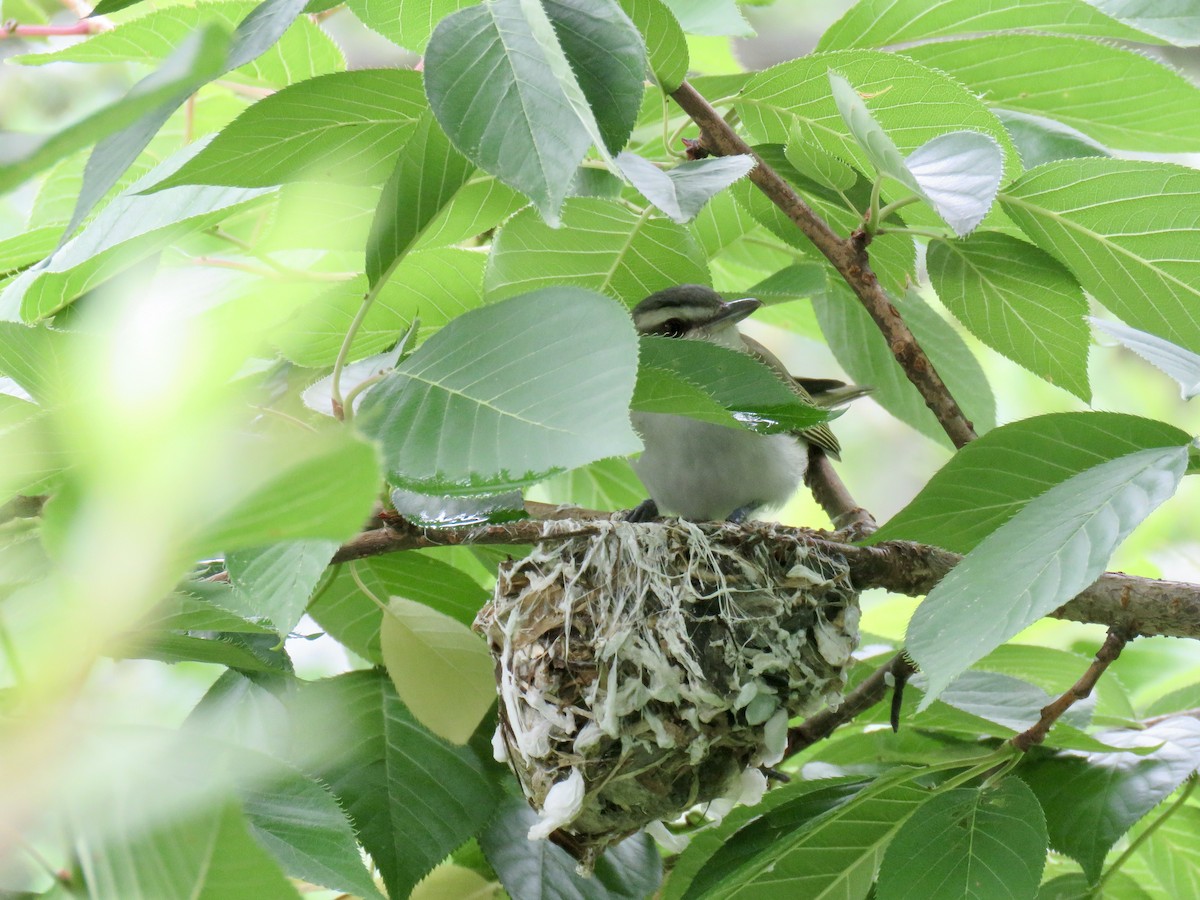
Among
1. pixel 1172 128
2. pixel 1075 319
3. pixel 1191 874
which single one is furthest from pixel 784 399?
pixel 1191 874

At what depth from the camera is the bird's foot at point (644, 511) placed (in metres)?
2.84

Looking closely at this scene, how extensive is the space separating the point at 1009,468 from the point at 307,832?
1.00 metres

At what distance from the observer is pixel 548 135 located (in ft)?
3.29

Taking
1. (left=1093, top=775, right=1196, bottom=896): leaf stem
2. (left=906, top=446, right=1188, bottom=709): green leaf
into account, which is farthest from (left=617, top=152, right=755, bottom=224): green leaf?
(left=1093, top=775, right=1196, bottom=896): leaf stem

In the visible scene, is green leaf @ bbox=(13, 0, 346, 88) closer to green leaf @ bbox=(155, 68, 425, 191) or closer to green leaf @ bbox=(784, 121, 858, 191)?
green leaf @ bbox=(155, 68, 425, 191)

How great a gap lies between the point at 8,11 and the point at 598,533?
188cm

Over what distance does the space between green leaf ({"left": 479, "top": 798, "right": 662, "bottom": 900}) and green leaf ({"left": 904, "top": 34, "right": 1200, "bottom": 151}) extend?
4.36 feet

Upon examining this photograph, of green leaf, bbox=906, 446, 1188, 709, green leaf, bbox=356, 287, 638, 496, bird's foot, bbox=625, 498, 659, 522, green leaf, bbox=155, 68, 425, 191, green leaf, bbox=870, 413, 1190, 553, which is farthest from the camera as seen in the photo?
bird's foot, bbox=625, 498, 659, 522

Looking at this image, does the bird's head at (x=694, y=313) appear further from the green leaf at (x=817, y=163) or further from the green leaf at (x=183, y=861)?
the green leaf at (x=183, y=861)

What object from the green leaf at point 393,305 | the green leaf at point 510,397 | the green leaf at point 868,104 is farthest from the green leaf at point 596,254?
the green leaf at point 510,397

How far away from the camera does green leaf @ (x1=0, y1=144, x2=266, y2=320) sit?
1.48 meters

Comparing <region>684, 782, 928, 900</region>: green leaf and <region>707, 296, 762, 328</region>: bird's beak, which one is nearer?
<region>684, 782, 928, 900</region>: green leaf

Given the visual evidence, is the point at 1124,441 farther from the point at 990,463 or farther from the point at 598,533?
the point at 598,533

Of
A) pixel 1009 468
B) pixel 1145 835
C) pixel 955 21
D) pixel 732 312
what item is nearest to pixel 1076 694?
pixel 1145 835
